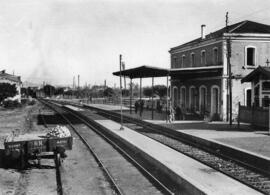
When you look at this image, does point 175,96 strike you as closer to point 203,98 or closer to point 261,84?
point 203,98

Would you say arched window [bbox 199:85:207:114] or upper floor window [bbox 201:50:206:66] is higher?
upper floor window [bbox 201:50:206:66]

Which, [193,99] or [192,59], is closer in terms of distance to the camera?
[193,99]

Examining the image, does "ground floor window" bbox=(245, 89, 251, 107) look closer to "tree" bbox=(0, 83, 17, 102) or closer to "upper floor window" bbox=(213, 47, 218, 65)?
"upper floor window" bbox=(213, 47, 218, 65)

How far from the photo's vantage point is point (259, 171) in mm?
11938

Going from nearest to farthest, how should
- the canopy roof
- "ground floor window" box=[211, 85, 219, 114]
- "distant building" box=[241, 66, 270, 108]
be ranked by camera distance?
the canopy roof → "distant building" box=[241, 66, 270, 108] → "ground floor window" box=[211, 85, 219, 114]

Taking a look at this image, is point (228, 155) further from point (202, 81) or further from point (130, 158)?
point (202, 81)

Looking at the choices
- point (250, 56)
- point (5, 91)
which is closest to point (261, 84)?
point (250, 56)

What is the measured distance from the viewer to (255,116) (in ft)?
76.5

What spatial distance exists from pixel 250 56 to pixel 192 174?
20.6 meters

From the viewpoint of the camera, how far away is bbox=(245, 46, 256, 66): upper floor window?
2906cm

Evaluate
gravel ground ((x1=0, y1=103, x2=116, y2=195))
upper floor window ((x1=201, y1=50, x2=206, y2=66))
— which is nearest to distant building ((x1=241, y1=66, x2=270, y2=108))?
upper floor window ((x1=201, y1=50, x2=206, y2=66))

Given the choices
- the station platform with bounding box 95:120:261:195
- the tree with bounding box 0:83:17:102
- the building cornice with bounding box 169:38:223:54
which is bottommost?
the station platform with bounding box 95:120:261:195

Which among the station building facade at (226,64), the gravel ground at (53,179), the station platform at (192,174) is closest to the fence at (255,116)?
the station building facade at (226,64)

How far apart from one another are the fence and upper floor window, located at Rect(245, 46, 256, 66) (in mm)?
5443
